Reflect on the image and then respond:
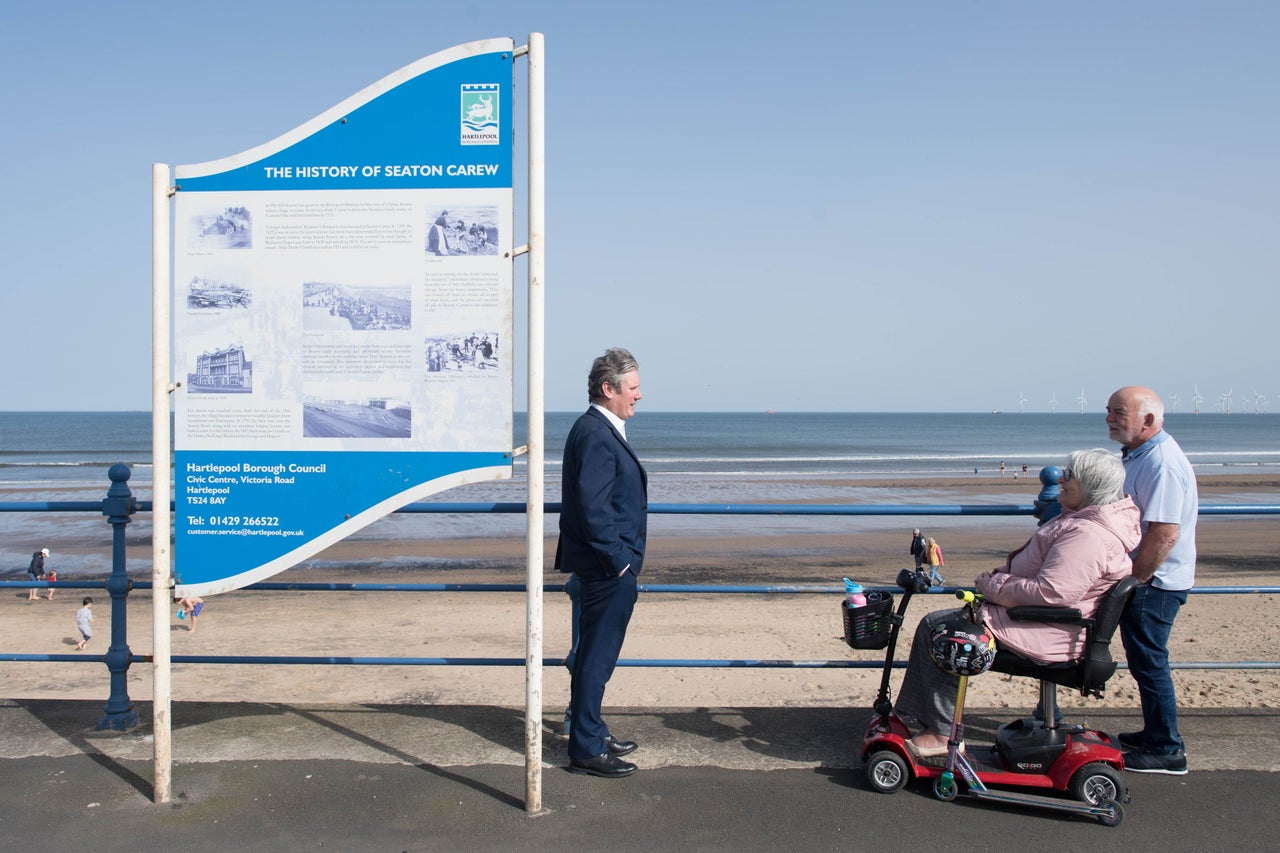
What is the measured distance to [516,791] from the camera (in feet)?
12.1

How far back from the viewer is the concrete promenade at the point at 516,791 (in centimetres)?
332

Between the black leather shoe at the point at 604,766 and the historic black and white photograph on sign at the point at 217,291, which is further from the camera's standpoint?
the black leather shoe at the point at 604,766

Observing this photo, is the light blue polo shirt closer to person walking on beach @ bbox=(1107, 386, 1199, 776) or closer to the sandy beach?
person walking on beach @ bbox=(1107, 386, 1199, 776)

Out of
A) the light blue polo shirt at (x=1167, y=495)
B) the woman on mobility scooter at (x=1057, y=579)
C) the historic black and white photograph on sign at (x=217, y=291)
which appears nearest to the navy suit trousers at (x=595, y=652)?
the woman on mobility scooter at (x=1057, y=579)

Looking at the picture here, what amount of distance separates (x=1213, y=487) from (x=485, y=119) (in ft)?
125

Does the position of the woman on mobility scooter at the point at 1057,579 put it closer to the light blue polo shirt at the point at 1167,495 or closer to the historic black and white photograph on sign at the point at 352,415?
the light blue polo shirt at the point at 1167,495

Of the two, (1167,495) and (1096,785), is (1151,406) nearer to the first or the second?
(1167,495)

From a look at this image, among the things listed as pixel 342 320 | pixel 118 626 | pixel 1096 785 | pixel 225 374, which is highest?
pixel 342 320

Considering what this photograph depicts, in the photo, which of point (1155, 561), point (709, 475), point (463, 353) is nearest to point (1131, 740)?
point (1155, 561)

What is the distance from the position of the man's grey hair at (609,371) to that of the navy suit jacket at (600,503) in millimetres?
95

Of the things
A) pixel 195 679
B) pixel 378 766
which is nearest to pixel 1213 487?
pixel 195 679

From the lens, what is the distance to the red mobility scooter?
3.53 metres

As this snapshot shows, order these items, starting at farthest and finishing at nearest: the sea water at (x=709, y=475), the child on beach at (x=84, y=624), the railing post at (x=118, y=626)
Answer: the sea water at (x=709, y=475)
the child on beach at (x=84, y=624)
the railing post at (x=118, y=626)

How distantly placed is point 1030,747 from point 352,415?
9.50 ft
